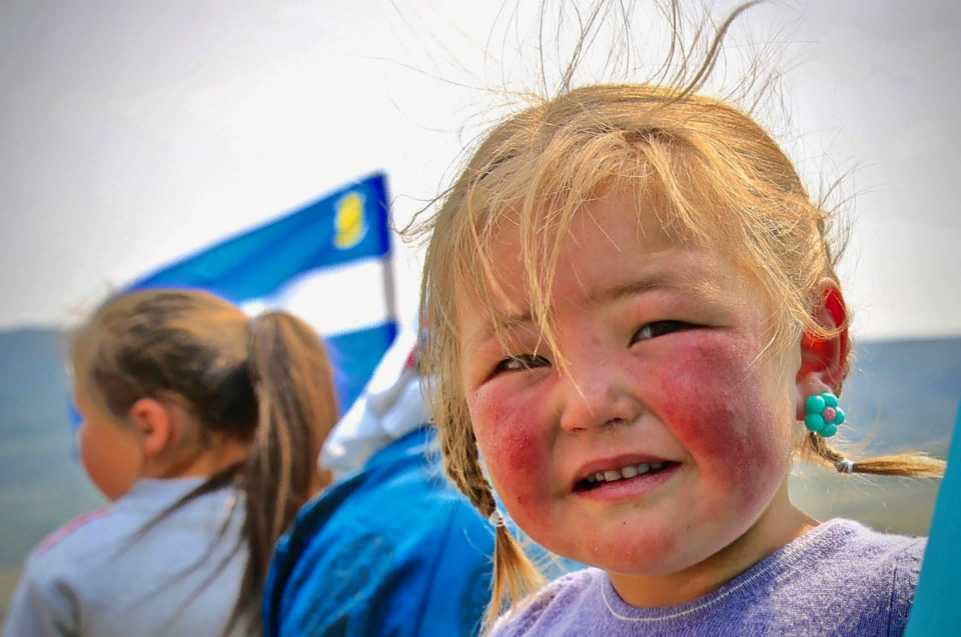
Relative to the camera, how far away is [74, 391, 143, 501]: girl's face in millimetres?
2000

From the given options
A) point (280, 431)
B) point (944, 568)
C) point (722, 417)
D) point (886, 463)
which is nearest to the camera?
point (944, 568)

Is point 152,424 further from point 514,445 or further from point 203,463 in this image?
point 514,445

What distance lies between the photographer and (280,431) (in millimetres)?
1947

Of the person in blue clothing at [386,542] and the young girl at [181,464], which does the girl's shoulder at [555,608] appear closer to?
the person in blue clothing at [386,542]

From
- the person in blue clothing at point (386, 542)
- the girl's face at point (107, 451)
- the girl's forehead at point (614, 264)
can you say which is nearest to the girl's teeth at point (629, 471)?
the girl's forehead at point (614, 264)

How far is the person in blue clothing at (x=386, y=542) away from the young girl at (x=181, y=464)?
19 cm

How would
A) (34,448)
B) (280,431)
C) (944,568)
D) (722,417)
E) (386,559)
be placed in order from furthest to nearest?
(34,448) < (280,431) < (386,559) < (722,417) < (944,568)

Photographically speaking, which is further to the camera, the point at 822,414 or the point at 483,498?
the point at 483,498

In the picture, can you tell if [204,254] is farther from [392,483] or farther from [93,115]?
[392,483]

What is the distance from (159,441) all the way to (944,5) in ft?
5.30

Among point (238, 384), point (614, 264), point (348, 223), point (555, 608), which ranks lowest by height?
point (238, 384)

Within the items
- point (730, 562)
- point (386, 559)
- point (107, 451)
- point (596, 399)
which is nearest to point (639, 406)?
point (596, 399)

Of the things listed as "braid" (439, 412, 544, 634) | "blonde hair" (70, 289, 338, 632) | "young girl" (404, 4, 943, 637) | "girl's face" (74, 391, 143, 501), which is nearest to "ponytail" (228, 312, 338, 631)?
"blonde hair" (70, 289, 338, 632)

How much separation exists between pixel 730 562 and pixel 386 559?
895 mm
